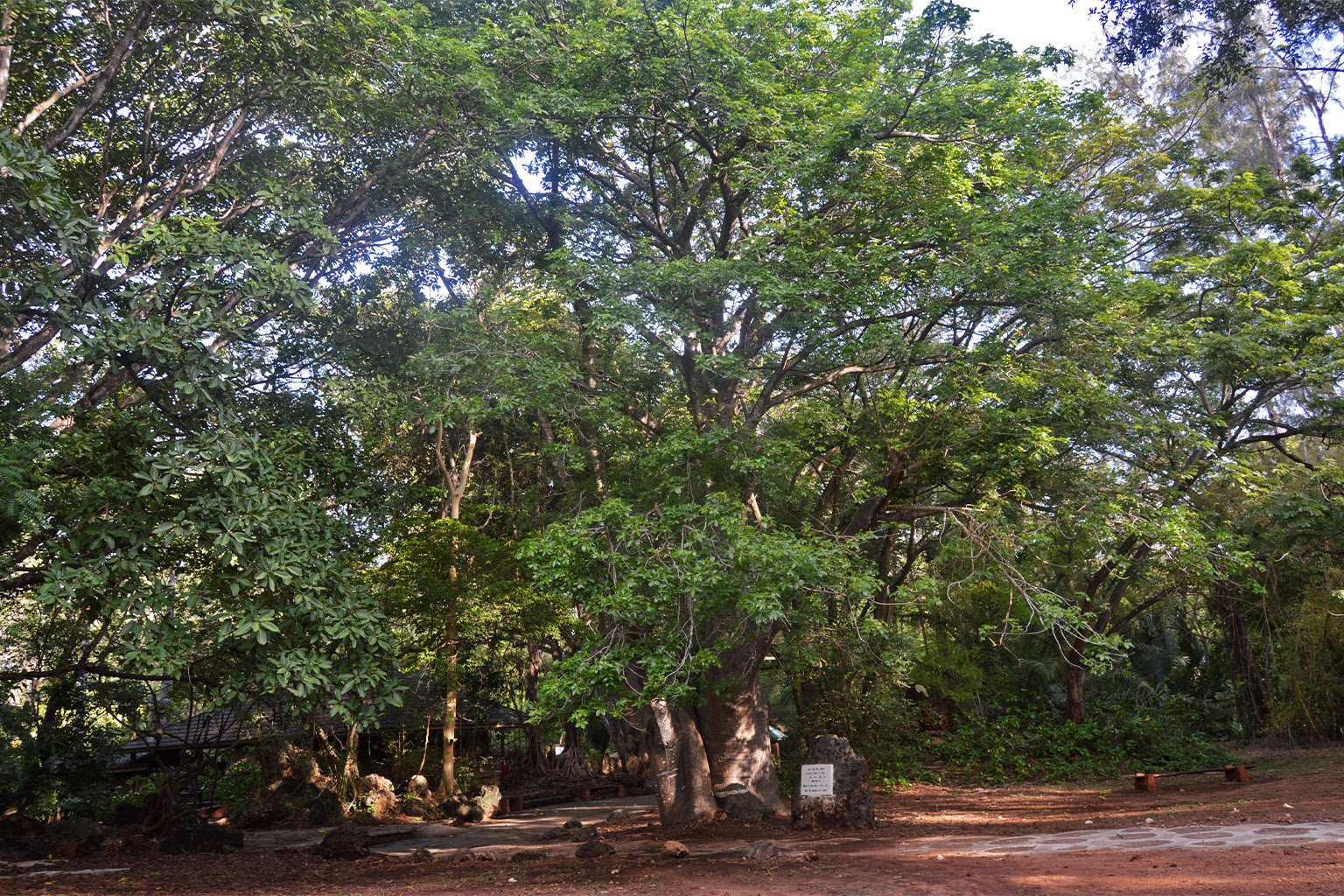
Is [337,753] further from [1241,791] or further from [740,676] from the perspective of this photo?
[1241,791]

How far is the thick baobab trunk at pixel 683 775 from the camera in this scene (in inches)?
443

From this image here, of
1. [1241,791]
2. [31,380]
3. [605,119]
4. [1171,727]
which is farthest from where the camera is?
[1171,727]

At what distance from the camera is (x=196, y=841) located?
1158 cm

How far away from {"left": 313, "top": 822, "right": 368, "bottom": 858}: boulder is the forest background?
102 inches

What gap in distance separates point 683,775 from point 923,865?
4410 millimetres

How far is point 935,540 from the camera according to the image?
1764 centimetres

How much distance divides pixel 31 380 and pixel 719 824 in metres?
9.59

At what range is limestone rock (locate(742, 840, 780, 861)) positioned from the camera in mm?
8516

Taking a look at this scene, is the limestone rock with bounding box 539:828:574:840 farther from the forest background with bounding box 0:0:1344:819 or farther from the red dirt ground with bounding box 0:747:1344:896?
the forest background with bounding box 0:0:1344:819

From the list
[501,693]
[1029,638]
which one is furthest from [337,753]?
[1029,638]

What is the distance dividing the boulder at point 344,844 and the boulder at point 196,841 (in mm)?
1764

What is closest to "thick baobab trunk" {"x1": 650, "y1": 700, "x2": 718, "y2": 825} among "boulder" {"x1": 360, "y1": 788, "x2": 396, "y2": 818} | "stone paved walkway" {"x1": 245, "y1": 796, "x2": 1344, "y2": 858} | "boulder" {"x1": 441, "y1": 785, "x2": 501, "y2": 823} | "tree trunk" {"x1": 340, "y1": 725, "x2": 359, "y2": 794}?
"stone paved walkway" {"x1": 245, "y1": 796, "x2": 1344, "y2": 858}

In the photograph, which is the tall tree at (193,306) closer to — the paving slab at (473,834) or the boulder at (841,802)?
the paving slab at (473,834)

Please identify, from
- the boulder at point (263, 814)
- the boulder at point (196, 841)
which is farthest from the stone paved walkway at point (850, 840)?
the boulder at point (263, 814)
